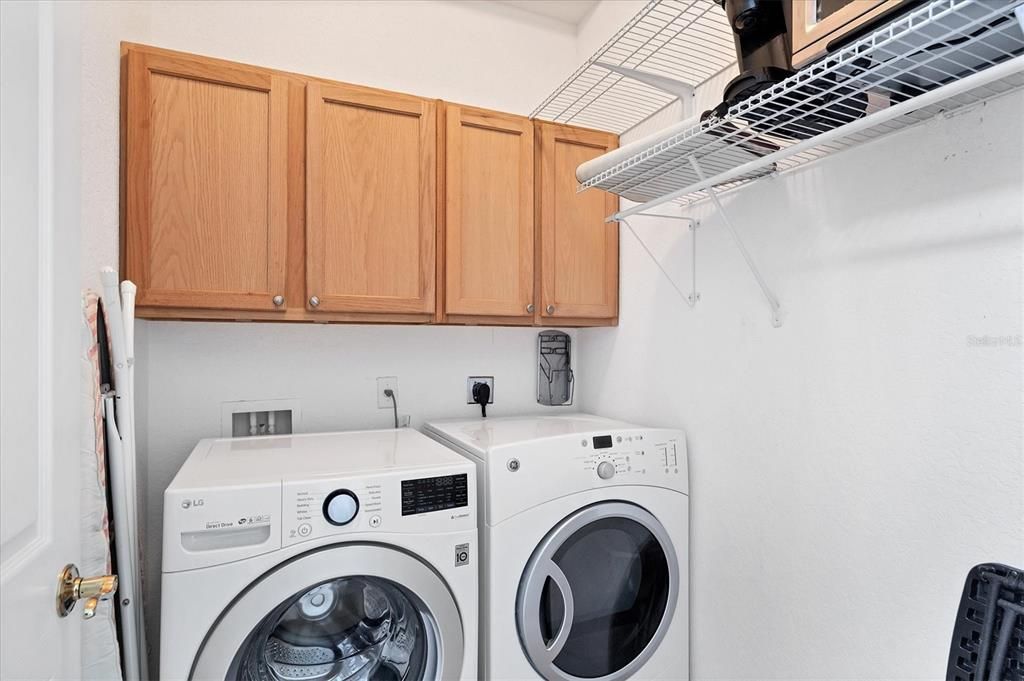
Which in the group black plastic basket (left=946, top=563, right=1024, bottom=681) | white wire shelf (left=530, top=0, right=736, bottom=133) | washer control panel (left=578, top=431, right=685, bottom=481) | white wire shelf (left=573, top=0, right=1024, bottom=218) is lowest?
black plastic basket (left=946, top=563, right=1024, bottom=681)

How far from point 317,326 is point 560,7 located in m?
1.62

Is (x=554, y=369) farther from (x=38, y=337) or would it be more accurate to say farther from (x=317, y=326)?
(x=38, y=337)

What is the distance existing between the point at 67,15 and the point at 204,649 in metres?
1.15

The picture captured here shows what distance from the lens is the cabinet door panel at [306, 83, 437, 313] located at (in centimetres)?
162

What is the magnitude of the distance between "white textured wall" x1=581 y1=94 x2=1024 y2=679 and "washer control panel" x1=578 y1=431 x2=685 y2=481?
0.10m

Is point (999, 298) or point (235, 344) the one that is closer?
point (999, 298)

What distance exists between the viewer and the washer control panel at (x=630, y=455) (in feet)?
5.01

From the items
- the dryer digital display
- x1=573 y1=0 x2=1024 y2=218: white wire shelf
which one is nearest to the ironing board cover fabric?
the dryer digital display

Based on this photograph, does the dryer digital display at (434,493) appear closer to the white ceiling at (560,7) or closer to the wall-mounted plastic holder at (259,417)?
the wall-mounted plastic holder at (259,417)

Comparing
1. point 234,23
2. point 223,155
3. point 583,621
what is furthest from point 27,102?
point 583,621

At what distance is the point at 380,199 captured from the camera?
67.1 inches

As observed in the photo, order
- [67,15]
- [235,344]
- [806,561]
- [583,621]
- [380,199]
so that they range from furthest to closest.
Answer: [235,344]
[380,199]
[583,621]
[806,561]
[67,15]

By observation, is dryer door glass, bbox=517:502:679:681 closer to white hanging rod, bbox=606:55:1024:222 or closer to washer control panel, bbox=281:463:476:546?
washer control panel, bbox=281:463:476:546

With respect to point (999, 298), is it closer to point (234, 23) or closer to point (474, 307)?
point (474, 307)
